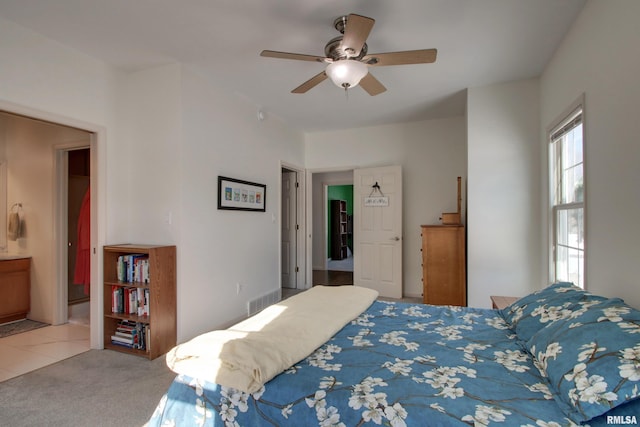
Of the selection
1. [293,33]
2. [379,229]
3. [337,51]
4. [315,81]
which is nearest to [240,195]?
[315,81]

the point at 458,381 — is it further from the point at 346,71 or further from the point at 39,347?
the point at 39,347

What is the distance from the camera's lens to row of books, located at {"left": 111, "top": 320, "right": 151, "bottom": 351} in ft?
8.90

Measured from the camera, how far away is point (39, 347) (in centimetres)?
285

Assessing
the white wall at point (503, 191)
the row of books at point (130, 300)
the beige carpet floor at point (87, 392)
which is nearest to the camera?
the beige carpet floor at point (87, 392)

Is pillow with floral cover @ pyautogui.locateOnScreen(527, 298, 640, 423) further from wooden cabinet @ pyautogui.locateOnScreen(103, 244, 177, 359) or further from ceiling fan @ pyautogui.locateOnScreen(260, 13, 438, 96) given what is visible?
wooden cabinet @ pyautogui.locateOnScreen(103, 244, 177, 359)

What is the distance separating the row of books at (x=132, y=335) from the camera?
2.71 metres

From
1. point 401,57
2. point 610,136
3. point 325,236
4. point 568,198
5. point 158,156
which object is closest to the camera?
point 610,136

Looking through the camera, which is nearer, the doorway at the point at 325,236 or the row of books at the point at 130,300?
the row of books at the point at 130,300

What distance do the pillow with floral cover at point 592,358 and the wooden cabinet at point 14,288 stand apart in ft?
15.9

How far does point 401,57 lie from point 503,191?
199 cm

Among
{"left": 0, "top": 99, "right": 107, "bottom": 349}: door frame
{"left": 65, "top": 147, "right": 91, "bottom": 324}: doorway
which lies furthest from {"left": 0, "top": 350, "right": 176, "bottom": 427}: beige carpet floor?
{"left": 65, "top": 147, "right": 91, "bottom": 324}: doorway

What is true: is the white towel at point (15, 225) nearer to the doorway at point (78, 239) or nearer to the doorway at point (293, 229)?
the doorway at point (78, 239)

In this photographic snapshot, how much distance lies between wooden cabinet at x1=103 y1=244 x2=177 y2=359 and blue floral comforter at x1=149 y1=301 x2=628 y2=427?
4.96 ft
